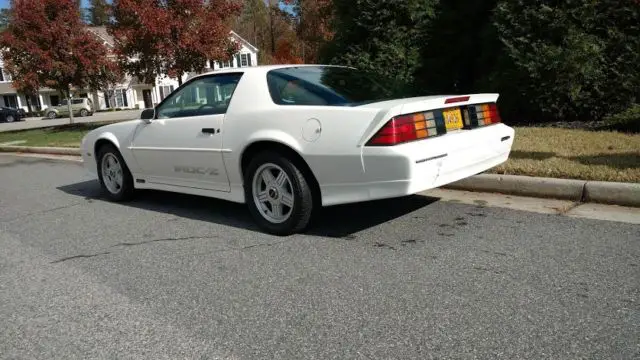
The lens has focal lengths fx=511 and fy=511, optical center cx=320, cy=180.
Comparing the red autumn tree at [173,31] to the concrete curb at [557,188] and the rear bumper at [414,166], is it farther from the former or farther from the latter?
the rear bumper at [414,166]

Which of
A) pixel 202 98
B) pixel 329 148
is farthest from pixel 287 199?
pixel 202 98

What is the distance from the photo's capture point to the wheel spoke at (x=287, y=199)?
14.2 feet

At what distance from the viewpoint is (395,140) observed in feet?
12.1

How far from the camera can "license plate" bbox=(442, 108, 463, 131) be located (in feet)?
13.5

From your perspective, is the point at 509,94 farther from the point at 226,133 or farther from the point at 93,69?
the point at 93,69

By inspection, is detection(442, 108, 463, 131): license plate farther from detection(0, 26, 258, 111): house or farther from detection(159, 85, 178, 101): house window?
detection(159, 85, 178, 101): house window

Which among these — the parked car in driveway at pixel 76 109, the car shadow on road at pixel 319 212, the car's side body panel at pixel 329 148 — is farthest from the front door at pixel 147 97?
the car's side body panel at pixel 329 148

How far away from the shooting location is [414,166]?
12.1ft

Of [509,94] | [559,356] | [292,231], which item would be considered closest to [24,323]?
[292,231]

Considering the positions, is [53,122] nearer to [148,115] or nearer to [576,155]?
[148,115]

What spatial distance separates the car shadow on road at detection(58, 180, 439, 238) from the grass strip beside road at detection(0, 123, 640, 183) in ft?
4.15

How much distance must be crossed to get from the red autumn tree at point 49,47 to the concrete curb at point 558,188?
51.9ft

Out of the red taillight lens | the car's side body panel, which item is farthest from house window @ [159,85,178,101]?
the red taillight lens

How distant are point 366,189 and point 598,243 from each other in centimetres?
172
